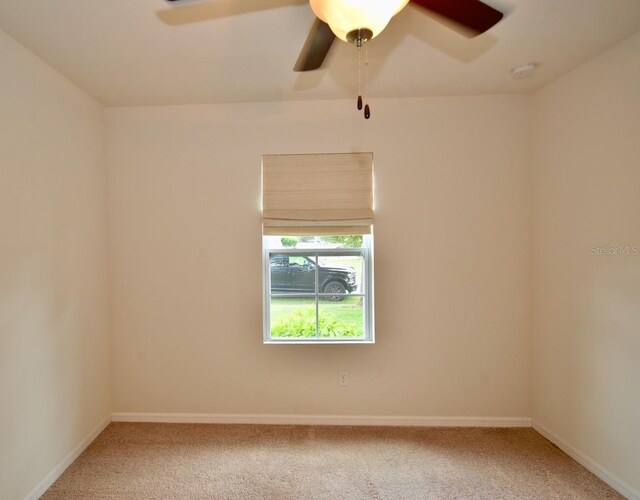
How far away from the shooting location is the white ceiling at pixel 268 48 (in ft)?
4.54

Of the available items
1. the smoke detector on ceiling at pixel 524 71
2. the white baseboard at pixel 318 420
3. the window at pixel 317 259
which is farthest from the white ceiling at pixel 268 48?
the white baseboard at pixel 318 420

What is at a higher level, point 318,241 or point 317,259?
point 318,241

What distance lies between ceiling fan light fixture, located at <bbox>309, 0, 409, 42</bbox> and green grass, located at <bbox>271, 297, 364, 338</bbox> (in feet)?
5.76

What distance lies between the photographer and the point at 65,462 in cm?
184

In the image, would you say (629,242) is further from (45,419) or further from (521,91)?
(45,419)

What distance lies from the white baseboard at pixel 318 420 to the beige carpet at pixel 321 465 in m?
0.05

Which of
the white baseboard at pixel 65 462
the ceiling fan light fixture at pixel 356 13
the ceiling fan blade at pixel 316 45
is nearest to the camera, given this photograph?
the ceiling fan light fixture at pixel 356 13

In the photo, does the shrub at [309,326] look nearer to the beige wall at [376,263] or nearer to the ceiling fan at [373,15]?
the beige wall at [376,263]

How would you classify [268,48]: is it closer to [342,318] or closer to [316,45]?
[316,45]

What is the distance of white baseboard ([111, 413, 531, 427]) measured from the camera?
221 cm

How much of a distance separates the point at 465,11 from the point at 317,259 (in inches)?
64.9

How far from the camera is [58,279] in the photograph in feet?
5.97

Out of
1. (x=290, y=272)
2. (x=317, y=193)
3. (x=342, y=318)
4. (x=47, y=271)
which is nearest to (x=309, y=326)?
(x=342, y=318)

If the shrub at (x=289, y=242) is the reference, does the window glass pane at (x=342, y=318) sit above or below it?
below
